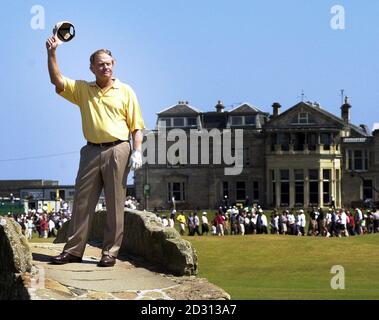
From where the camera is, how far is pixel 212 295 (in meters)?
9.95

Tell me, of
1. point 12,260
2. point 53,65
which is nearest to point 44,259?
point 12,260

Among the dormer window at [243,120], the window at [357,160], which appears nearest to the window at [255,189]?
the dormer window at [243,120]

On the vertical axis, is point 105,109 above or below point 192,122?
below

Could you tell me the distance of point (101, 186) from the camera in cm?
1096

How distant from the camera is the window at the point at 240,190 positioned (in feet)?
344

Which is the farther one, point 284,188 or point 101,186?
point 284,188

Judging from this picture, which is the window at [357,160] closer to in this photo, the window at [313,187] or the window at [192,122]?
the window at [313,187]

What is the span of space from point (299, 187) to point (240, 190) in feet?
20.6

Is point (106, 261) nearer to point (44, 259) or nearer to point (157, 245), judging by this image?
point (44, 259)
